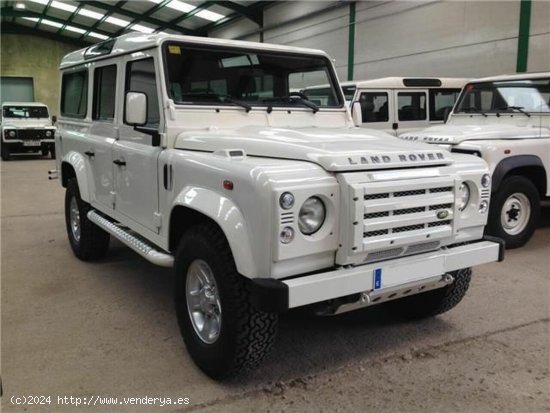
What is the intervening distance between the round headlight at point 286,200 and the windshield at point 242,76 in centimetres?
137

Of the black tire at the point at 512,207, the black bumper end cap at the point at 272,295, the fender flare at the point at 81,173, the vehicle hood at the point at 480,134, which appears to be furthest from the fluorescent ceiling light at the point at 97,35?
the black bumper end cap at the point at 272,295

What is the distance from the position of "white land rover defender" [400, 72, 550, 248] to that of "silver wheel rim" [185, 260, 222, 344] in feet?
11.4

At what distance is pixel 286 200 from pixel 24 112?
15607mm

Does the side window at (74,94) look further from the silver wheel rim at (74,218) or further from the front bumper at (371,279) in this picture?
the front bumper at (371,279)

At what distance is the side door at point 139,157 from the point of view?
3299mm

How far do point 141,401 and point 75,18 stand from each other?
22.9 m

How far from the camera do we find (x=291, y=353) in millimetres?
3076

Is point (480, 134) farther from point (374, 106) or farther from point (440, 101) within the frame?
point (440, 101)

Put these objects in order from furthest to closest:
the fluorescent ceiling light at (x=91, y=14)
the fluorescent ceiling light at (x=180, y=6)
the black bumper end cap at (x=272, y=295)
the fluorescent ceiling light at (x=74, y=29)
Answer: the fluorescent ceiling light at (x=74, y=29)
the fluorescent ceiling light at (x=91, y=14)
the fluorescent ceiling light at (x=180, y=6)
the black bumper end cap at (x=272, y=295)

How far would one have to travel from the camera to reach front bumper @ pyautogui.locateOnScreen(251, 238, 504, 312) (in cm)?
218

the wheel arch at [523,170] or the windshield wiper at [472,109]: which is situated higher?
the windshield wiper at [472,109]

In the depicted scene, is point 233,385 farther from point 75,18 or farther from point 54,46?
point 54,46

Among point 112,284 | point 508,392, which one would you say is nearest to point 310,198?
point 508,392

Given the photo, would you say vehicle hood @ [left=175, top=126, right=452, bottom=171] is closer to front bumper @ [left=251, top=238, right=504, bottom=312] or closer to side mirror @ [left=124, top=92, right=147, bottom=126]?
side mirror @ [left=124, top=92, right=147, bottom=126]
